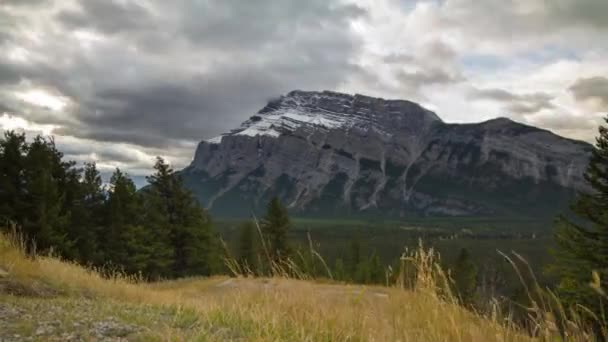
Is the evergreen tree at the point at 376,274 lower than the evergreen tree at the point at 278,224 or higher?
lower

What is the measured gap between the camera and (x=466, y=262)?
53656mm

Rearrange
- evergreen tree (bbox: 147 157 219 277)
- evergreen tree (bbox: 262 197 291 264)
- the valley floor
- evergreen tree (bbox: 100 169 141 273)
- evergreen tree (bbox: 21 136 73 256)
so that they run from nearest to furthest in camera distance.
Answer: the valley floor
evergreen tree (bbox: 21 136 73 256)
evergreen tree (bbox: 100 169 141 273)
evergreen tree (bbox: 147 157 219 277)
evergreen tree (bbox: 262 197 291 264)

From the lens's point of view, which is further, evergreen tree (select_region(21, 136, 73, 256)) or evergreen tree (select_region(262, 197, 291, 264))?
evergreen tree (select_region(262, 197, 291, 264))

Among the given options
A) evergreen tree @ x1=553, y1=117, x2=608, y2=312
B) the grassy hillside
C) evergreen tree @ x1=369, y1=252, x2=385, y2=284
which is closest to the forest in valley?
evergreen tree @ x1=553, y1=117, x2=608, y2=312

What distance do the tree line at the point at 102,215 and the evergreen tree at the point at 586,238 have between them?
21628mm

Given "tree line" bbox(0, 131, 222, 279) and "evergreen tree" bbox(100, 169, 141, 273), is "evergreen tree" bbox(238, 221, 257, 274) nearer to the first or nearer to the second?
"tree line" bbox(0, 131, 222, 279)

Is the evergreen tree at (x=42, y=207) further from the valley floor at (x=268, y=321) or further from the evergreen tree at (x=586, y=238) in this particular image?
the evergreen tree at (x=586, y=238)

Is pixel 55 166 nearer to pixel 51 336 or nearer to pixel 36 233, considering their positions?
pixel 36 233

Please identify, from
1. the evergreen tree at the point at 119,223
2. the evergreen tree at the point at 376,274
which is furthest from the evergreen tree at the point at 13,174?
the evergreen tree at the point at 376,274

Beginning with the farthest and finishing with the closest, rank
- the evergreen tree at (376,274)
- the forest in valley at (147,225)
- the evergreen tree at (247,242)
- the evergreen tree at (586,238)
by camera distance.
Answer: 1. the evergreen tree at (376,274)
2. the evergreen tree at (247,242)
3. the forest in valley at (147,225)
4. the evergreen tree at (586,238)

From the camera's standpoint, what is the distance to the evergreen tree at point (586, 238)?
763 inches

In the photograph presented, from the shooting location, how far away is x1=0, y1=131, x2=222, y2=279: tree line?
1003 inches

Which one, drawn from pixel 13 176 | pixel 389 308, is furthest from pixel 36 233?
pixel 389 308

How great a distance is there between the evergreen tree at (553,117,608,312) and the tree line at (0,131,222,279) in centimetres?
2163
